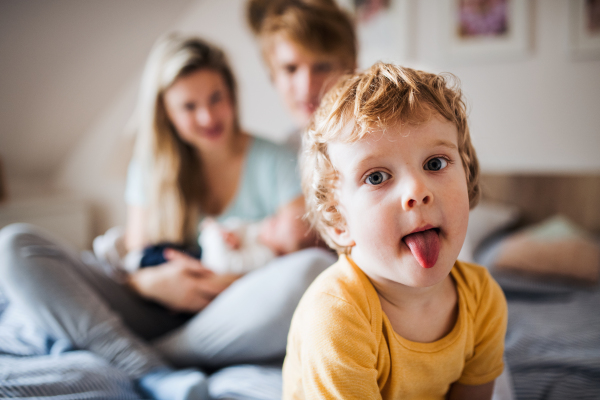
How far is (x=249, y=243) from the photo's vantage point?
122 centimetres

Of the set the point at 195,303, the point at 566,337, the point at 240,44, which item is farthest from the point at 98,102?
the point at 566,337

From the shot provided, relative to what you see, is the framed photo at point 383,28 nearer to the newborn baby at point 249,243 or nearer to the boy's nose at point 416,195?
the newborn baby at point 249,243

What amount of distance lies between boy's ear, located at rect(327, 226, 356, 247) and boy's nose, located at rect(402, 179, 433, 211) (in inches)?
4.3

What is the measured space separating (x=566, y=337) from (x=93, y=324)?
1155mm

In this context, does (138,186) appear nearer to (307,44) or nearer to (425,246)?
(307,44)

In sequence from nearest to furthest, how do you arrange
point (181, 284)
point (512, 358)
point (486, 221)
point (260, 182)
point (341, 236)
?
1. point (341, 236)
2. point (512, 358)
3. point (181, 284)
4. point (260, 182)
5. point (486, 221)

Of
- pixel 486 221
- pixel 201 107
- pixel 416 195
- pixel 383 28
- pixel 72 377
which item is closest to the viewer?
pixel 416 195

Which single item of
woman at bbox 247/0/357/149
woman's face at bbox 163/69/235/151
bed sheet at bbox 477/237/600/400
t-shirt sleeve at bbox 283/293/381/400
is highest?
woman at bbox 247/0/357/149

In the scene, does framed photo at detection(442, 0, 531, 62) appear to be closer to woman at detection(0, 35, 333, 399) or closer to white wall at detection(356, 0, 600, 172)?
white wall at detection(356, 0, 600, 172)

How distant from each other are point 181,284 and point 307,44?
77 cm

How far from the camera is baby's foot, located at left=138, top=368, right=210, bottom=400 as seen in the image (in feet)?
2.51

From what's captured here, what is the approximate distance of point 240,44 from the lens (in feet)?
8.43

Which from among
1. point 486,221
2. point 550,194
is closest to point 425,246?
point 486,221

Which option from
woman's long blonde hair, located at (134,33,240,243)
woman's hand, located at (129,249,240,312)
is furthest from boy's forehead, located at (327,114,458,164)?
woman's long blonde hair, located at (134,33,240,243)
